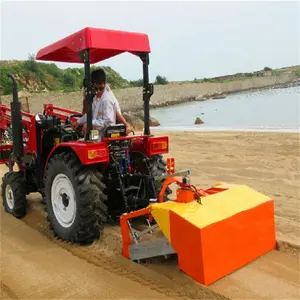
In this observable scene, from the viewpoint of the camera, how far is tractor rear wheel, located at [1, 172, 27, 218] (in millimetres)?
4802

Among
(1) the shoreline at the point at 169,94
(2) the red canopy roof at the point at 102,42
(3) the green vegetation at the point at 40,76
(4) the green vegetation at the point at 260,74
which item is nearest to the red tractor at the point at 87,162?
(2) the red canopy roof at the point at 102,42

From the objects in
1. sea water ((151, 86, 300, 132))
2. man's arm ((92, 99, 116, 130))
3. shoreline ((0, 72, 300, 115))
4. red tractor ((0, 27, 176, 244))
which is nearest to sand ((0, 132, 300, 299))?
red tractor ((0, 27, 176, 244))

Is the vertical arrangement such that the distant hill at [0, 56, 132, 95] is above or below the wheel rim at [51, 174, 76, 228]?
above

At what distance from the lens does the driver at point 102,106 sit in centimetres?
392

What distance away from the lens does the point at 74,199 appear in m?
3.74

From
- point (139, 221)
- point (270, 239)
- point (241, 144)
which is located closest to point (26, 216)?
point (139, 221)

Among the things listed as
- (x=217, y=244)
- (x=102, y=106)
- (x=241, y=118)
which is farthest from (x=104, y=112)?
(x=241, y=118)

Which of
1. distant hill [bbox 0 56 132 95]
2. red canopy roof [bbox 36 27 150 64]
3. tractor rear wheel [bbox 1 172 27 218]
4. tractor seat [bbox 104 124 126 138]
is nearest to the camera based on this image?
red canopy roof [bbox 36 27 150 64]

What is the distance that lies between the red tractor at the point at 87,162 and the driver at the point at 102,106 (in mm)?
179

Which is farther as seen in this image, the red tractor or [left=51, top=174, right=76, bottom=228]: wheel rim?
[left=51, top=174, right=76, bottom=228]: wheel rim

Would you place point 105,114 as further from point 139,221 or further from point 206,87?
point 206,87

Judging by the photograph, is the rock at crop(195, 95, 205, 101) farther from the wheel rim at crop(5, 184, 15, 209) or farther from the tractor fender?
the tractor fender

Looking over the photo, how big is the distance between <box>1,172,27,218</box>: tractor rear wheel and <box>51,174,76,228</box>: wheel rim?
95 centimetres

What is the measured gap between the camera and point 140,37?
3744 millimetres
